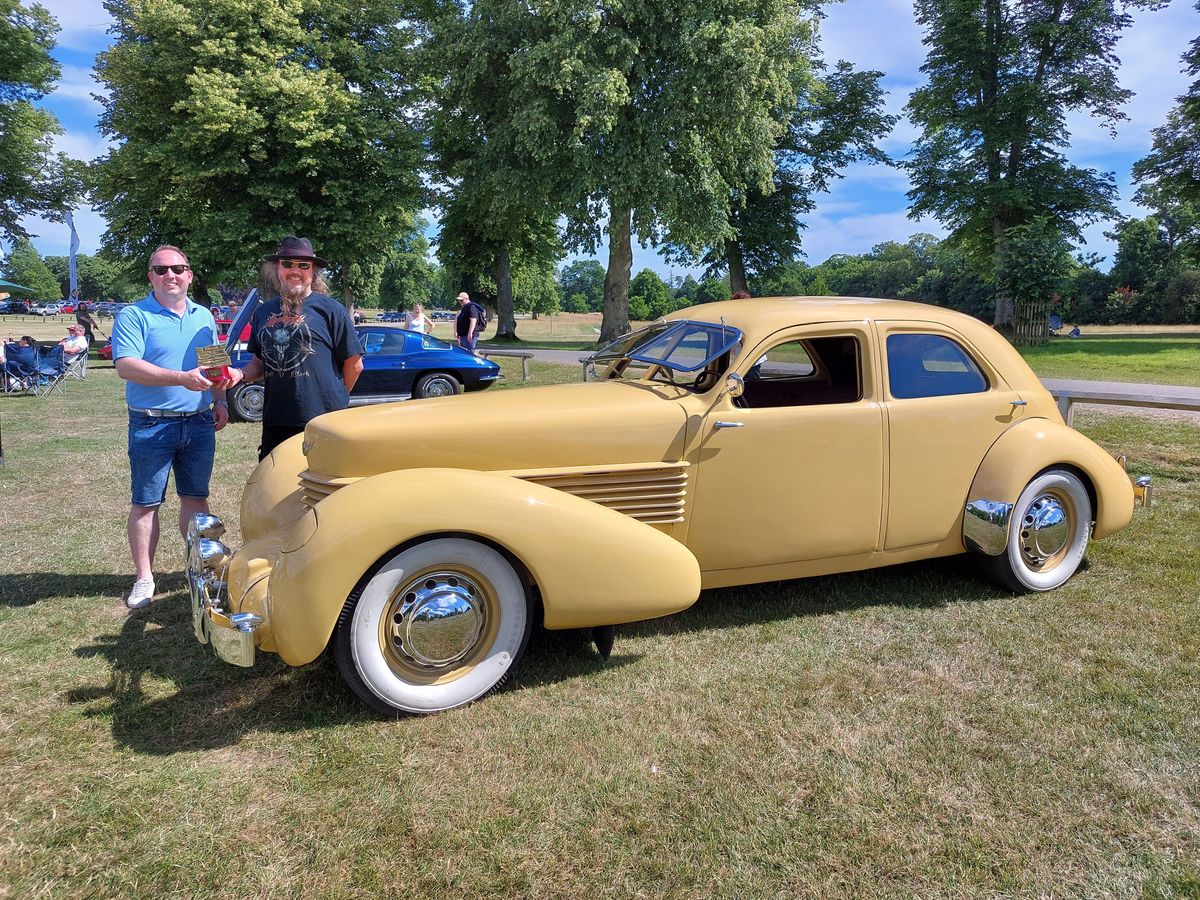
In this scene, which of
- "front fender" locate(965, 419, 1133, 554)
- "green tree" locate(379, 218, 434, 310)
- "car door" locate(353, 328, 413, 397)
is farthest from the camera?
"green tree" locate(379, 218, 434, 310)

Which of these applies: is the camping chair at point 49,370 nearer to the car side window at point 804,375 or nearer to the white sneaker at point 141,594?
the white sneaker at point 141,594

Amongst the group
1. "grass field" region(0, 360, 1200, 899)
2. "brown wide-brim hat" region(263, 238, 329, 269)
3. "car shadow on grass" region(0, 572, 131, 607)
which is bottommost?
"grass field" region(0, 360, 1200, 899)

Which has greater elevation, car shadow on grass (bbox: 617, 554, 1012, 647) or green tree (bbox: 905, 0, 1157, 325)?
green tree (bbox: 905, 0, 1157, 325)

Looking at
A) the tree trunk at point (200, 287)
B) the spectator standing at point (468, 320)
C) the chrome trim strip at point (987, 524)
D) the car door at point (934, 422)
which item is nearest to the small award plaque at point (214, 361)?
the car door at point (934, 422)

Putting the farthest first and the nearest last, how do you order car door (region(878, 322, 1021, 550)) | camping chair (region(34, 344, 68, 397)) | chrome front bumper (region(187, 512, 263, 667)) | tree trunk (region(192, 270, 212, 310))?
tree trunk (region(192, 270, 212, 310))
camping chair (region(34, 344, 68, 397))
car door (region(878, 322, 1021, 550))
chrome front bumper (region(187, 512, 263, 667))

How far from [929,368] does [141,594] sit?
464cm

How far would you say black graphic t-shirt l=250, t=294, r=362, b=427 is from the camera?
4.03 m

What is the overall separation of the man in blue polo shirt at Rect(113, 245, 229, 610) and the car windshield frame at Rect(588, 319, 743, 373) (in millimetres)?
2216

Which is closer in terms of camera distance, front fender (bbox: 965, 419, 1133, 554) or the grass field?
the grass field

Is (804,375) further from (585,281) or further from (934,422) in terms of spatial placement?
(585,281)

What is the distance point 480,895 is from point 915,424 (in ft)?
10.3

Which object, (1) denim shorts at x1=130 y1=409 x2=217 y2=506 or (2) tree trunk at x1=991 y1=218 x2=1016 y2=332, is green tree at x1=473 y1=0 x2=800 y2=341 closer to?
(2) tree trunk at x1=991 y1=218 x2=1016 y2=332

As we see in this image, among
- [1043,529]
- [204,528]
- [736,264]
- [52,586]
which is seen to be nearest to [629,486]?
[204,528]

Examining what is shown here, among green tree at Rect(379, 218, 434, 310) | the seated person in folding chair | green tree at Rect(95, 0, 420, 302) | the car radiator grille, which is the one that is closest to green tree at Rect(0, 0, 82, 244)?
green tree at Rect(95, 0, 420, 302)
